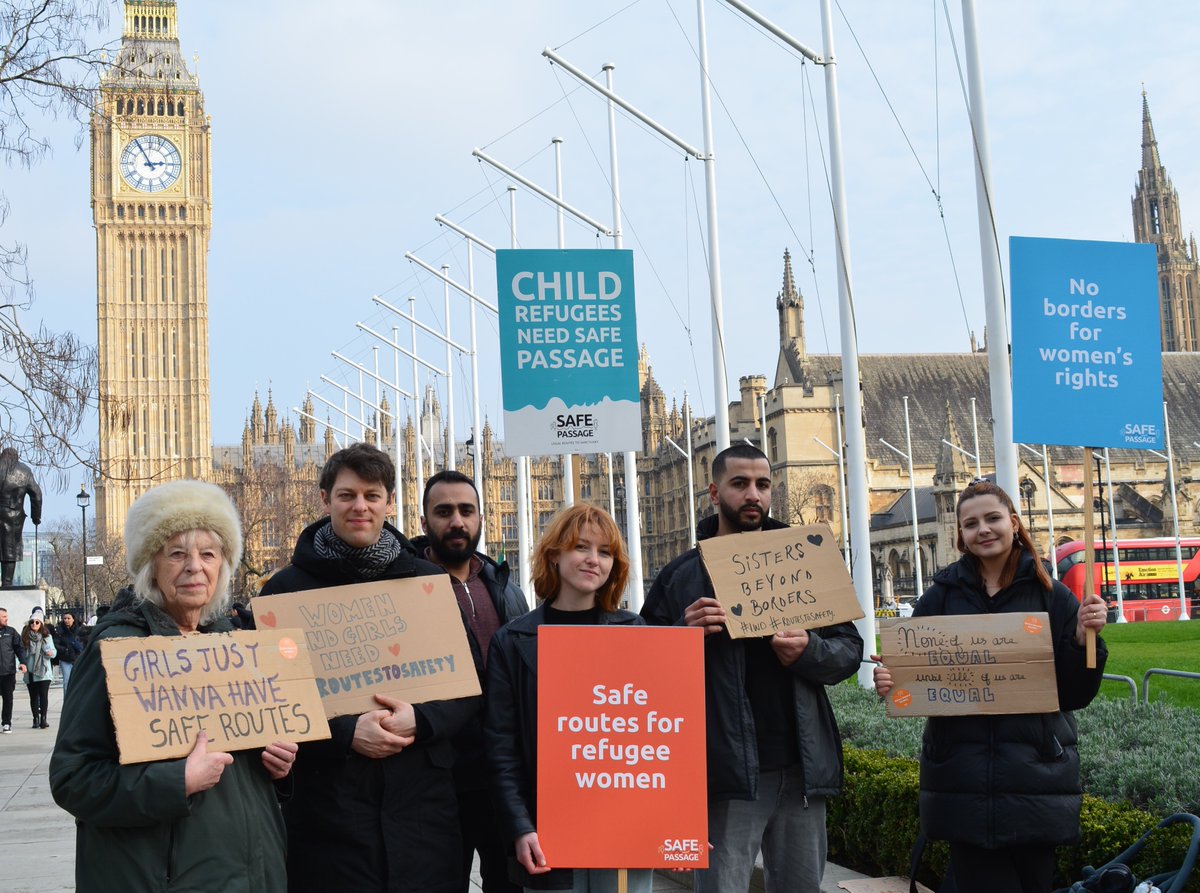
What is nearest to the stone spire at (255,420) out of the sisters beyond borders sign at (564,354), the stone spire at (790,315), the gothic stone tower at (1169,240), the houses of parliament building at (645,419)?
the houses of parliament building at (645,419)

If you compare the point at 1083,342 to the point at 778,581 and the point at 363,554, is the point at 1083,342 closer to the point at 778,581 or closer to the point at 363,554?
the point at 778,581

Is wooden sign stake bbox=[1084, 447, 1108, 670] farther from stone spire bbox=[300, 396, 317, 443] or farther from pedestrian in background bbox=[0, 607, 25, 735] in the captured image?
stone spire bbox=[300, 396, 317, 443]

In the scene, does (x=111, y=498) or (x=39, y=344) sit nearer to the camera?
(x=39, y=344)

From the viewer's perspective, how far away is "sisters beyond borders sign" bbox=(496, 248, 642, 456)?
10375 mm

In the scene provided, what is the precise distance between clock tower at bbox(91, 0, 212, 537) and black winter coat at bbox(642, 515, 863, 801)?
9561 cm

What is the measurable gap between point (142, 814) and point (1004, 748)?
2.83 m

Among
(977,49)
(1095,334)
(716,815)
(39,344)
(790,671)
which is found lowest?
(716,815)

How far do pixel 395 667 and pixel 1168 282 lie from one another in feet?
364

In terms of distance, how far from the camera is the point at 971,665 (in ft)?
16.0

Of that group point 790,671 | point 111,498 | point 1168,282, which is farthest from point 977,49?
point 1168,282

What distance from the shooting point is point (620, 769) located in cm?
446

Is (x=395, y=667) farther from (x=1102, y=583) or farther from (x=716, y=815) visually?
(x=1102, y=583)

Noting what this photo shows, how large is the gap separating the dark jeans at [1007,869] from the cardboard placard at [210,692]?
2.25 meters

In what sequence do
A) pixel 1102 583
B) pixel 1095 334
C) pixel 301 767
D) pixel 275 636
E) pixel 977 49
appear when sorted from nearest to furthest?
pixel 275 636 → pixel 301 767 → pixel 1095 334 → pixel 977 49 → pixel 1102 583
